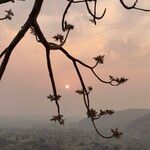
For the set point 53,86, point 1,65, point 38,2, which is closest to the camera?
point 1,65

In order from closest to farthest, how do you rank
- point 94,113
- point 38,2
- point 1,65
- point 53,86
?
point 1,65
point 38,2
point 53,86
point 94,113

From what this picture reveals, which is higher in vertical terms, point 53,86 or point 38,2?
point 38,2

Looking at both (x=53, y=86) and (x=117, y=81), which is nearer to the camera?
(x=53, y=86)

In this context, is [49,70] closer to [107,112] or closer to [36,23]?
[36,23]

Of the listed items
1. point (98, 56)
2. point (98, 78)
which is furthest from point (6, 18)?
point (98, 78)

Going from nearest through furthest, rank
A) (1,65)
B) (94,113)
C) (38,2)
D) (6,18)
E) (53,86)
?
(1,65)
(38,2)
(53,86)
(94,113)
(6,18)

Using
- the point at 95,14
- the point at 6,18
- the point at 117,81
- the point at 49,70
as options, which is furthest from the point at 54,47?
the point at 6,18

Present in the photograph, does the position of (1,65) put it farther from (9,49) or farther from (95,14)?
(95,14)

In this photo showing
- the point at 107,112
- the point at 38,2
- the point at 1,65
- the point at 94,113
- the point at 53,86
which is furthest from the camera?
the point at 107,112

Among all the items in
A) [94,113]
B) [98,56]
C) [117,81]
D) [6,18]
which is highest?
[6,18]
